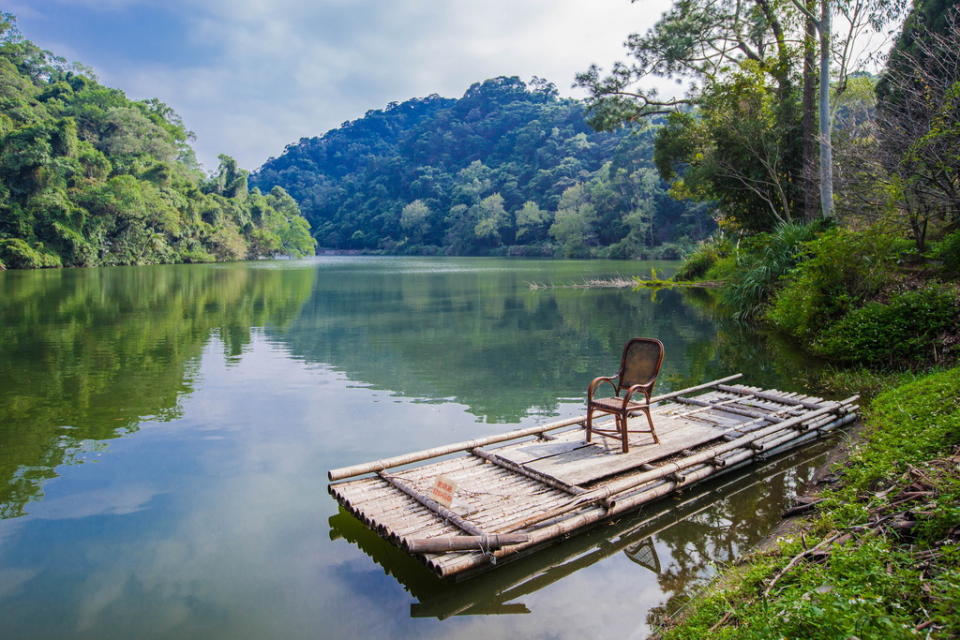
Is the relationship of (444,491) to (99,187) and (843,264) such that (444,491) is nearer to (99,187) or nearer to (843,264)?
(843,264)

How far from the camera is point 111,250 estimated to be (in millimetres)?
53406

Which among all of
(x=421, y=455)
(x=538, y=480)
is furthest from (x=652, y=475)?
(x=421, y=455)

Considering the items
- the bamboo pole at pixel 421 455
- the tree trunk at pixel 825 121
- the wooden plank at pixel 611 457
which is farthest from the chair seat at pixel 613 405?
the tree trunk at pixel 825 121

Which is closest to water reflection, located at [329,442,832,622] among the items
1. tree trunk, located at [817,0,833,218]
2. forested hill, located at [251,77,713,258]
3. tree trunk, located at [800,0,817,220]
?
tree trunk, located at [817,0,833,218]

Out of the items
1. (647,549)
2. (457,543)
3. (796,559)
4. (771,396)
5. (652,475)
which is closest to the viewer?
(796,559)

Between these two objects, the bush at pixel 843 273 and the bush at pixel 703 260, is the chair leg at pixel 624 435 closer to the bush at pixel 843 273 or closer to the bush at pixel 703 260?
the bush at pixel 843 273

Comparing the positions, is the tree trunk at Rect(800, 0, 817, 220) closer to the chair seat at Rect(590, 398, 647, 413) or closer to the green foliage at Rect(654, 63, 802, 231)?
the green foliage at Rect(654, 63, 802, 231)

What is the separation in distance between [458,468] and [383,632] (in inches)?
75.3

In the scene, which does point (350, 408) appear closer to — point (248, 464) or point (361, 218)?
point (248, 464)

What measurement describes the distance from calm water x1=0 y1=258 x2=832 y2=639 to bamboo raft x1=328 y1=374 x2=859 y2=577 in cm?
28

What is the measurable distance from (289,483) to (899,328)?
897cm

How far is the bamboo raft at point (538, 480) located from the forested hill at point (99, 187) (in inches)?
1979

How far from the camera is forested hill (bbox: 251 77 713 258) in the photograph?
68.5m

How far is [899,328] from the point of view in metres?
9.54
